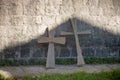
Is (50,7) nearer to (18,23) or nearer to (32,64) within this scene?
(18,23)

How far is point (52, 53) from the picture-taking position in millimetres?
6871

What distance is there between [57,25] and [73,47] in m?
0.71

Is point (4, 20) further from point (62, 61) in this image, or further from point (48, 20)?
Result: point (62, 61)

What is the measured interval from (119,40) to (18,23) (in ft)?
8.99

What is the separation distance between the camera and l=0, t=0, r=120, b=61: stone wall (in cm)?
675

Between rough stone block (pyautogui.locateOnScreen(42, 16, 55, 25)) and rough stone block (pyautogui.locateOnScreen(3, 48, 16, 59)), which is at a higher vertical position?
rough stone block (pyautogui.locateOnScreen(42, 16, 55, 25))

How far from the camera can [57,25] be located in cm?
702

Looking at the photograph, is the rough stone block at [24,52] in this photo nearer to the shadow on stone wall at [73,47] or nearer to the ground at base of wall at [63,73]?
the shadow on stone wall at [73,47]

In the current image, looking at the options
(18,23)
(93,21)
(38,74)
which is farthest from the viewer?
(93,21)

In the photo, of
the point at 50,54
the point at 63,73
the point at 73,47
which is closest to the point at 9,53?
the point at 50,54

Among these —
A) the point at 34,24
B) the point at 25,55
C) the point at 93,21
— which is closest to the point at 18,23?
the point at 34,24

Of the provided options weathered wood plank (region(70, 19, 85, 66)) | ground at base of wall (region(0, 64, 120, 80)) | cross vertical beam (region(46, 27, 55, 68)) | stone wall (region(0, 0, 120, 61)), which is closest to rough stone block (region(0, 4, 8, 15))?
stone wall (region(0, 0, 120, 61))

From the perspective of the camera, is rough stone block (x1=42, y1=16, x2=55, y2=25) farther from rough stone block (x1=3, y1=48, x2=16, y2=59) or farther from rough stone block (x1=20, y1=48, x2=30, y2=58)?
rough stone block (x1=3, y1=48, x2=16, y2=59)

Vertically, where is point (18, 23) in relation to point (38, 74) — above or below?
above
